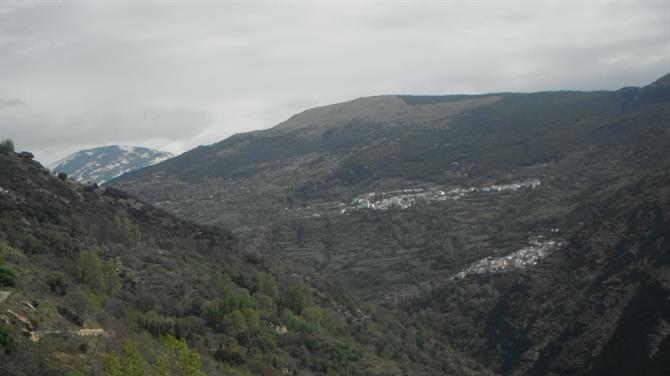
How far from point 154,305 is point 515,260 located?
53.4 m

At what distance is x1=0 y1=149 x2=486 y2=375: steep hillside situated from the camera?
2806 centimetres

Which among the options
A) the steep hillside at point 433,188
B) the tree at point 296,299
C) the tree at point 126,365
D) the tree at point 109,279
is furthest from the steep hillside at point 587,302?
the tree at point 126,365

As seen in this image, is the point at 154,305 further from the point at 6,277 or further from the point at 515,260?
the point at 515,260

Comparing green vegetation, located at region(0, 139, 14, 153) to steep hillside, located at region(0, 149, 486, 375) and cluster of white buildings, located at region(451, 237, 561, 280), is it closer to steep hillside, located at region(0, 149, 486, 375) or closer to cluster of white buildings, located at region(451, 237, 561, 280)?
steep hillside, located at region(0, 149, 486, 375)

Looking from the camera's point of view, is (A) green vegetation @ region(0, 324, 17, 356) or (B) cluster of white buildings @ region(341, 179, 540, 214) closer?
(A) green vegetation @ region(0, 324, 17, 356)

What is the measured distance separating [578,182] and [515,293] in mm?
53129

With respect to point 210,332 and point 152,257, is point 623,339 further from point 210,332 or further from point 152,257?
point 152,257

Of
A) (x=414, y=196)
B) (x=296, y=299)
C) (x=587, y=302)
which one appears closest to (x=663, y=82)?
(x=414, y=196)

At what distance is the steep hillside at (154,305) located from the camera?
28.1 m

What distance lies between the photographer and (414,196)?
14038 cm

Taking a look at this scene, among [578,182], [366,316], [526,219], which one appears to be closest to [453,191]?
[578,182]

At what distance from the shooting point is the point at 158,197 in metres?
174

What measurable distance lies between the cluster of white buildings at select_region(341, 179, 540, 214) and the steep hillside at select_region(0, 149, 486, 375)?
201 feet

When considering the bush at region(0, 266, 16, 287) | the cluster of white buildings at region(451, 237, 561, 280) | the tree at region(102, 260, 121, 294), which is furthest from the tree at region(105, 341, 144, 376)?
the cluster of white buildings at region(451, 237, 561, 280)
